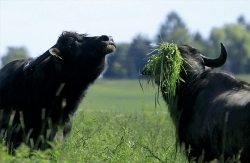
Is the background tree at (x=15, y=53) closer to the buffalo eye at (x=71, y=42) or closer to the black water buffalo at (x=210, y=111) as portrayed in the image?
the buffalo eye at (x=71, y=42)

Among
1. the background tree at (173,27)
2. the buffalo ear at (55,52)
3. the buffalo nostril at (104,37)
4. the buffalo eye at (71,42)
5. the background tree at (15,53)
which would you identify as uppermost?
the buffalo nostril at (104,37)

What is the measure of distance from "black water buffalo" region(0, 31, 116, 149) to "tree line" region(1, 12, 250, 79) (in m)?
102

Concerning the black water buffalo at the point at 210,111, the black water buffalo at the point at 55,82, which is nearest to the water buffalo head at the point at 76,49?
the black water buffalo at the point at 55,82

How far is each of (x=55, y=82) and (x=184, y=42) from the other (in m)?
120

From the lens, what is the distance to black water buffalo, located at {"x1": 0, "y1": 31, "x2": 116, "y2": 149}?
13383 millimetres

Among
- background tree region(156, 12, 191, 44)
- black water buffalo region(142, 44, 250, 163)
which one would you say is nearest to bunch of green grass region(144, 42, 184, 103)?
black water buffalo region(142, 44, 250, 163)

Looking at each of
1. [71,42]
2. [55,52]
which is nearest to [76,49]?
[71,42]

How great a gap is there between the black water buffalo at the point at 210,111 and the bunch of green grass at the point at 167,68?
0.12m

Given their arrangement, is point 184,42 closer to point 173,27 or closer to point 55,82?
point 173,27

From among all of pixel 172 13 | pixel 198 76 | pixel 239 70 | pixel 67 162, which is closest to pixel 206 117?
pixel 198 76

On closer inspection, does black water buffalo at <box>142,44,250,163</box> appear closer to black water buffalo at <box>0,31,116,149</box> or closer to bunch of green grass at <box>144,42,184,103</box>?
bunch of green grass at <box>144,42,184,103</box>

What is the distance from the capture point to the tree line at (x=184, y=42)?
129 metres

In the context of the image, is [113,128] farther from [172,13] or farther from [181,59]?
[172,13]

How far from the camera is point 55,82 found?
44.6 ft
